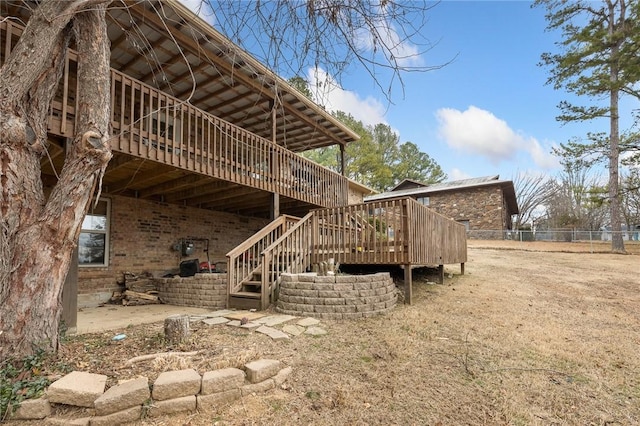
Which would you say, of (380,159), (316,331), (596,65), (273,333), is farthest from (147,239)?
(380,159)

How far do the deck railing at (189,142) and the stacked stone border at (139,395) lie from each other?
253 centimetres

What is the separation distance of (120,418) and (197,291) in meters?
4.70

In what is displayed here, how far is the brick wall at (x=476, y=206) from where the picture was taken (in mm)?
22453

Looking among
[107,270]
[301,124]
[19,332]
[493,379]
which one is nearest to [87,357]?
[19,332]

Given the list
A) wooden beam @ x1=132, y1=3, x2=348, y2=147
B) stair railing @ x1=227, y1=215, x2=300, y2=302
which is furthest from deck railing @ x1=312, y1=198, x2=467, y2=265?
wooden beam @ x1=132, y1=3, x2=348, y2=147

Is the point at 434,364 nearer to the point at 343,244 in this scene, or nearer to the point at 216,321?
the point at 216,321

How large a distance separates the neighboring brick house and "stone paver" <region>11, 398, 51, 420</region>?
22607 millimetres

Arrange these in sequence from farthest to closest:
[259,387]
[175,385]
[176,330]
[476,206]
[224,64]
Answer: [476,206]
[224,64]
[176,330]
[259,387]
[175,385]

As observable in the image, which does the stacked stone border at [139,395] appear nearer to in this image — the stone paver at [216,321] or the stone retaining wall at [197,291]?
the stone paver at [216,321]

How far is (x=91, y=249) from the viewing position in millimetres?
6977

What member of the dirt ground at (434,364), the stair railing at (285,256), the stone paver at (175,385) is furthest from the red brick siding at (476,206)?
the stone paver at (175,385)

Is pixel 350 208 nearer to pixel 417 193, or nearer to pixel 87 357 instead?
pixel 87 357

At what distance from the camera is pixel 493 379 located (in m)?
3.15

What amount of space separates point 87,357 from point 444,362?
3.59 m
